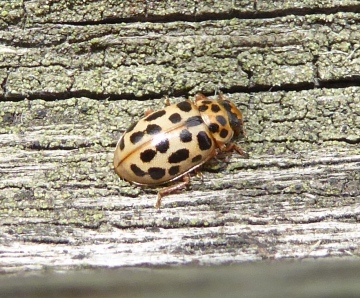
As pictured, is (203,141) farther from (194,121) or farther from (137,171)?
(137,171)

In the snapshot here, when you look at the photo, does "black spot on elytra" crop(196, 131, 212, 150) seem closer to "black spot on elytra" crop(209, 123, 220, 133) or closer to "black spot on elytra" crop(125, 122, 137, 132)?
"black spot on elytra" crop(209, 123, 220, 133)

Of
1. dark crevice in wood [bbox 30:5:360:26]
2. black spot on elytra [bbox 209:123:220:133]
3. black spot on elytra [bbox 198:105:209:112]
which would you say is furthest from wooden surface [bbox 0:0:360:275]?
black spot on elytra [bbox 209:123:220:133]

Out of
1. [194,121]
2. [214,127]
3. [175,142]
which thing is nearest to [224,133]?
[214,127]

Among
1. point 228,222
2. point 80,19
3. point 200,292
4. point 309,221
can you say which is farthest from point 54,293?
point 80,19

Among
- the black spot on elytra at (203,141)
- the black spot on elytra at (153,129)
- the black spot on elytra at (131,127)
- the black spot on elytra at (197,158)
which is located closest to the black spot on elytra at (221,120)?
the black spot on elytra at (203,141)

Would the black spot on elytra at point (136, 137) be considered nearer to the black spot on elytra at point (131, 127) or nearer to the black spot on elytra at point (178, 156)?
the black spot on elytra at point (131, 127)

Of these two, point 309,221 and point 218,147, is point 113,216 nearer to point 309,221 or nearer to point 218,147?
point 218,147
